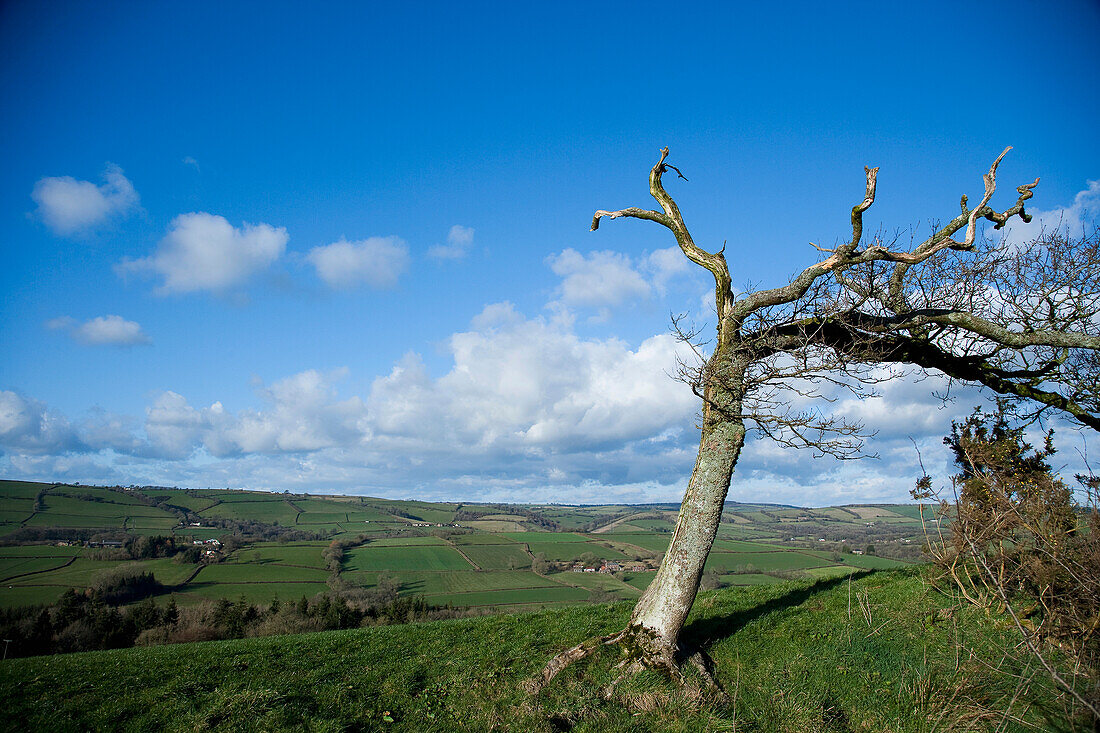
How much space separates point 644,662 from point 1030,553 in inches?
274

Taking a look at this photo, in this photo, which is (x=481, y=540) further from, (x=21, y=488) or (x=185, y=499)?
(x=21, y=488)

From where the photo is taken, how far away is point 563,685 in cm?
716

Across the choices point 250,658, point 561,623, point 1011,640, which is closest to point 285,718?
point 250,658

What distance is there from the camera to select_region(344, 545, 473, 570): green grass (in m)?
63.5

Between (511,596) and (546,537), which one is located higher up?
(511,596)

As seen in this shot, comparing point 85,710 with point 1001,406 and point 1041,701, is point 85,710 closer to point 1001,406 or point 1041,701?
point 1041,701

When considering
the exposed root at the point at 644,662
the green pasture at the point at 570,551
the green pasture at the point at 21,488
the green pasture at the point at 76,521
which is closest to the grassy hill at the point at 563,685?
the exposed root at the point at 644,662

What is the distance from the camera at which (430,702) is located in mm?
6977

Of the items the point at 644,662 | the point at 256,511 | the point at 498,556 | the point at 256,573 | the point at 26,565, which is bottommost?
the point at 256,511

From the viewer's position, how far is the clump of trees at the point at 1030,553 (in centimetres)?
473

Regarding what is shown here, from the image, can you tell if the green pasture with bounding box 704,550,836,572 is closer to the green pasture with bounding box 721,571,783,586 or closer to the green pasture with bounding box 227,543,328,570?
the green pasture with bounding box 721,571,783,586

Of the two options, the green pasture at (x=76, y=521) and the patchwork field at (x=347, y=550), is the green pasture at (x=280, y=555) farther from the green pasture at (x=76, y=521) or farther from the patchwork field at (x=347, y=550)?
the green pasture at (x=76, y=521)

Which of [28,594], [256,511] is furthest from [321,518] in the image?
[28,594]

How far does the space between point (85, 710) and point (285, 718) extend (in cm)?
328
